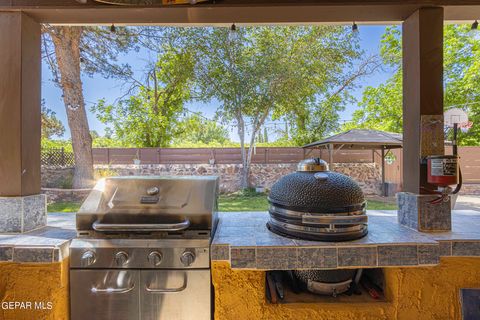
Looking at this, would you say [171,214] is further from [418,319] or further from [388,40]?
[388,40]

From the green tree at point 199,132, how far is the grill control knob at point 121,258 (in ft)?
15.2

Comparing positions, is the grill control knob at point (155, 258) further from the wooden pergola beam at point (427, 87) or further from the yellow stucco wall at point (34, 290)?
the wooden pergola beam at point (427, 87)

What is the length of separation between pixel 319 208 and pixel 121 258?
0.94 metres

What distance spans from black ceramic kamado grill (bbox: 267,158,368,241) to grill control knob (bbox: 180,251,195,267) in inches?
17.3

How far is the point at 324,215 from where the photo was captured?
117cm

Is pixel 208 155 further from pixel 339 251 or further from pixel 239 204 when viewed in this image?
pixel 339 251

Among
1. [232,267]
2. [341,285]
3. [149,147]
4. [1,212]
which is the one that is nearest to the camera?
[232,267]

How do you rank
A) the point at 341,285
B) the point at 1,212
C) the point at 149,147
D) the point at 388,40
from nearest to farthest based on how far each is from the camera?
the point at 341,285
the point at 1,212
the point at 388,40
the point at 149,147

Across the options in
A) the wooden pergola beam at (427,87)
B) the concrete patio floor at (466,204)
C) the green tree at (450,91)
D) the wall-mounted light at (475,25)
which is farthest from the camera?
the green tree at (450,91)

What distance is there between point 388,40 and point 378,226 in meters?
4.59

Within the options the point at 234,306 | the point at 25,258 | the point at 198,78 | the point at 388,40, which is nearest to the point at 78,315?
the point at 25,258

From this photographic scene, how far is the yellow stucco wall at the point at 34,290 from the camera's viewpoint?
1.18m

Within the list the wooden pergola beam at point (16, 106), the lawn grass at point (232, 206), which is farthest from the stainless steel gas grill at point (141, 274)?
the wooden pergola beam at point (16, 106)

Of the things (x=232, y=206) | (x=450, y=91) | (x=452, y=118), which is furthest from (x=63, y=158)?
(x=450, y=91)
